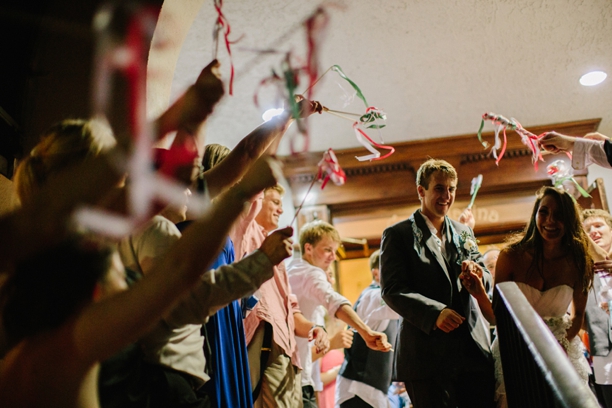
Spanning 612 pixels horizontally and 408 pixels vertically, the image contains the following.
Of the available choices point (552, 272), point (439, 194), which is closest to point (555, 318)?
point (552, 272)

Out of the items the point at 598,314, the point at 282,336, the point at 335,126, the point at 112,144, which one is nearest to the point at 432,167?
the point at 282,336

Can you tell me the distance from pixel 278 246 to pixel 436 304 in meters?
1.08

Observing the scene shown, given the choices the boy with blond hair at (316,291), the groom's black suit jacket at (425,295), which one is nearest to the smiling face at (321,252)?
the boy with blond hair at (316,291)

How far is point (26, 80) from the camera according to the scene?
179 cm

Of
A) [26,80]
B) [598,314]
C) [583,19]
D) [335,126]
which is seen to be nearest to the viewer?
[26,80]

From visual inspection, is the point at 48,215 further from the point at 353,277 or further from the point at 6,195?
the point at 353,277

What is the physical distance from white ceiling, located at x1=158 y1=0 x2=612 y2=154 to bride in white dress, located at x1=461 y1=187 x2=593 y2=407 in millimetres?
1515

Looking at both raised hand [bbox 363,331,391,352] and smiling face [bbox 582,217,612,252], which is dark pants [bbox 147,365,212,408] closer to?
raised hand [bbox 363,331,391,352]

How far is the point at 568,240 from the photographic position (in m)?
2.19

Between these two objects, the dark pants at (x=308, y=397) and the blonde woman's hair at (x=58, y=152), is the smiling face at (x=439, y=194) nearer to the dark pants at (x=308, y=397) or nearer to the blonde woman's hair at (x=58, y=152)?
the dark pants at (x=308, y=397)

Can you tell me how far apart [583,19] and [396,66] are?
4.20ft

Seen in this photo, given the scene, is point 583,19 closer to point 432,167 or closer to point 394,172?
point 432,167

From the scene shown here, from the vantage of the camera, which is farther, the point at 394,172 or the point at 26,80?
the point at 394,172

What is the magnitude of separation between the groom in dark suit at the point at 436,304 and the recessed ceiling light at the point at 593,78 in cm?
268
